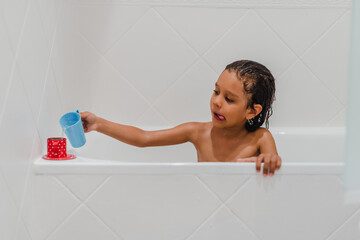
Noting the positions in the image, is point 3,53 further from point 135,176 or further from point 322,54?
point 322,54

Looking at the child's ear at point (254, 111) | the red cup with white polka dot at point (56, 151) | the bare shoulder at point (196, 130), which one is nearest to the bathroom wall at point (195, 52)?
the bare shoulder at point (196, 130)

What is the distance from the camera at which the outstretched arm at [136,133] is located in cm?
138

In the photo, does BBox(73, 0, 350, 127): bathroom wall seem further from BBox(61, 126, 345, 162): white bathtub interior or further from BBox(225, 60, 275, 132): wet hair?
BBox(225, 60, 275, 132): wet hair

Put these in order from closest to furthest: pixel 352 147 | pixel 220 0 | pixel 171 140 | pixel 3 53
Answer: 1. pixel 352 147
2. pixel 3 53
3. pixel 171 140
4. pixel 220 0

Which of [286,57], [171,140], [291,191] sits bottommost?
[291,191]

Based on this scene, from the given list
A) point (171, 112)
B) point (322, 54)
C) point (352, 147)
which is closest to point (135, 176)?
point (171, 112)

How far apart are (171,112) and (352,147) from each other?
1363 mm

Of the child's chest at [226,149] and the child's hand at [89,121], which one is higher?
the child's chest at [226,149]

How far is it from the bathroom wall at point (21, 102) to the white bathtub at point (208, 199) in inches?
3.6

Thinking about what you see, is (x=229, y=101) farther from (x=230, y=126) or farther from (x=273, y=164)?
(x=273, y=164)

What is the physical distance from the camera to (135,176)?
45.8 inches

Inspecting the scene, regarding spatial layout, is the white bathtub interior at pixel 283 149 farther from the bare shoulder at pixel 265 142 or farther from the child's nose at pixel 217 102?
the child's nose at pixel 217 102

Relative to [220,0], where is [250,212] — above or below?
below

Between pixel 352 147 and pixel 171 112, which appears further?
pixel 171 112
